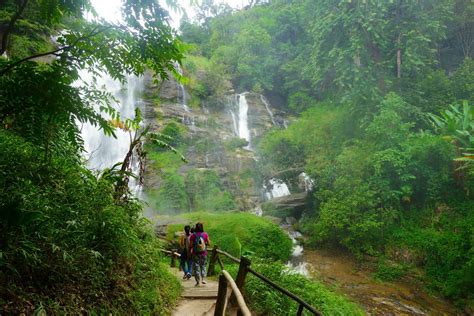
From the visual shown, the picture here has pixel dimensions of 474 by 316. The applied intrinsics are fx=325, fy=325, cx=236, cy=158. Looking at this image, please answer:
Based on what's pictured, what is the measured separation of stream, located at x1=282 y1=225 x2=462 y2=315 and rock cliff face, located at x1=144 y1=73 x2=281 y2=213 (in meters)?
6.92

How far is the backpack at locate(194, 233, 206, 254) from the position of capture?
24.0ft

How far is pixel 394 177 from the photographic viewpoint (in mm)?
14742

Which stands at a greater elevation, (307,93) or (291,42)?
(291,42)

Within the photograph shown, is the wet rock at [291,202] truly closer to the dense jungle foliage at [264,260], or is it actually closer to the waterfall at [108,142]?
the dense jungle foliage at [264,260]

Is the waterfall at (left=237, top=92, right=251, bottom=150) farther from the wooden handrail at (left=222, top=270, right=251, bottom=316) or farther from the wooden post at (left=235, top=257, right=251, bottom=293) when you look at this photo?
the wooden handrail at (left=222, top=270, right=251, bottom=316)

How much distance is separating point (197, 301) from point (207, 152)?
18.3 metres

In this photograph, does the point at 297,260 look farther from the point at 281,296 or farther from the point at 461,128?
the point at 461,128

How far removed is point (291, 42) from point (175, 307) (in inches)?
1221

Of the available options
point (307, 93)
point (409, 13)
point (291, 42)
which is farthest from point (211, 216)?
point (291, 42)

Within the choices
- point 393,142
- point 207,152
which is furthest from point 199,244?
point 207,152

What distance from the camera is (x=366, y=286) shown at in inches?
450

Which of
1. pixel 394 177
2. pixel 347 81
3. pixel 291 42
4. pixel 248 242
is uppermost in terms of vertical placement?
pixel 291 42

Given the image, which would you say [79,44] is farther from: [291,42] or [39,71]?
[291,42]

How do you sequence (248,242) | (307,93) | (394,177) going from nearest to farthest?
(248,242), (394,177), (307,93)
